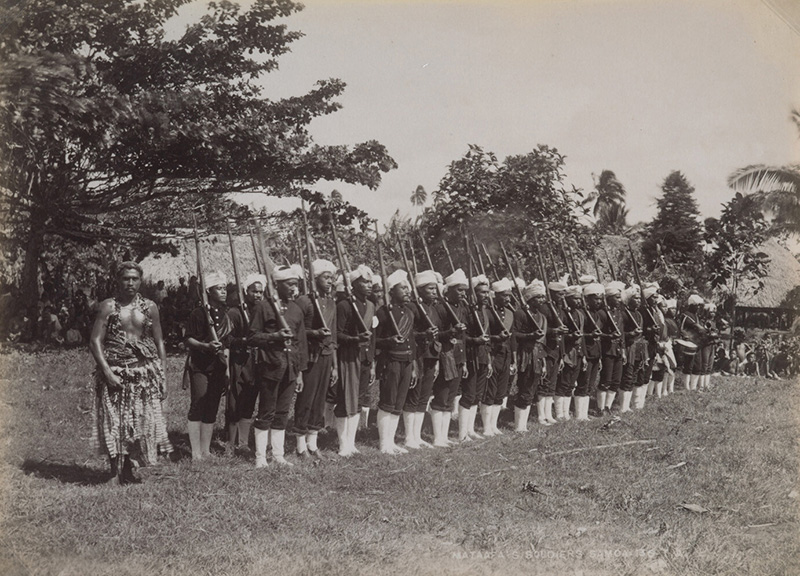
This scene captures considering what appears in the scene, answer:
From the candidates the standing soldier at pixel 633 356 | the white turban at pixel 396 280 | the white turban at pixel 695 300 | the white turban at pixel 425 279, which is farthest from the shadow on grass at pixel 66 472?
the white turban at pixel 695 300

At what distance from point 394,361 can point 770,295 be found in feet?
66.9

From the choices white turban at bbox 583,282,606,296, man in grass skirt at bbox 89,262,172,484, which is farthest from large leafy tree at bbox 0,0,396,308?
white turban at bbox 583,282,606,296

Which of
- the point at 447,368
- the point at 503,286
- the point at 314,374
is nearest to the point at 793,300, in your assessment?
the point at 503,286

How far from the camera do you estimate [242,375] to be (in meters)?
7.61

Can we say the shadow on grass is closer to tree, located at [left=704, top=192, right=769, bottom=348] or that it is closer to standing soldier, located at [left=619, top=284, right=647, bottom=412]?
standing soldier, located at [left=619, top=284, right=647, bottom=412]

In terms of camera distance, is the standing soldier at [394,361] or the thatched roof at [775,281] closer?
the standing soldier at [394,361]

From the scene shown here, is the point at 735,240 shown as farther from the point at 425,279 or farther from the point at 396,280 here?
the point at 396,280

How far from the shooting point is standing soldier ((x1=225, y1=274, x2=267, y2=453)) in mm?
7586

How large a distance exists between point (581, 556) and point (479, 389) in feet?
12.7

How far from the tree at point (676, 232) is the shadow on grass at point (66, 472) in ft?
42.2

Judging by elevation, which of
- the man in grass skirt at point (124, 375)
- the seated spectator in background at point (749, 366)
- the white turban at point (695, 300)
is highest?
the white turban at point (695, 300)

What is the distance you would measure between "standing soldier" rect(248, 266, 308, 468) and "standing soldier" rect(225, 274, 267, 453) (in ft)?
0.99

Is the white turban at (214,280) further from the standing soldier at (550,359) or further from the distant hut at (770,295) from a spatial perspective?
the distant hut at (770,295)

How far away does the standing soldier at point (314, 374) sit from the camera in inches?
296
